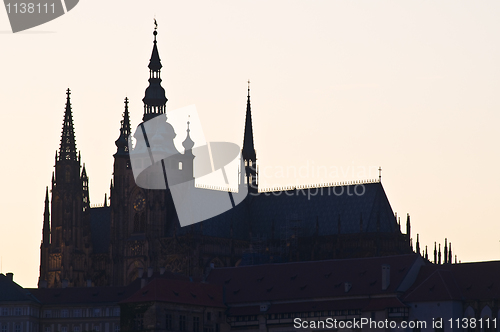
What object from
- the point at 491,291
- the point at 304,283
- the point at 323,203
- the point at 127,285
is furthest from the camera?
the point at 323,203

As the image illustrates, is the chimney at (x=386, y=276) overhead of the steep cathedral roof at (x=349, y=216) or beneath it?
beneath

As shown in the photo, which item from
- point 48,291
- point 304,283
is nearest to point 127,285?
point 48,291

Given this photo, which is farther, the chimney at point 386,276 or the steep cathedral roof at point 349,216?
the steep cathedral roof at point 349,216

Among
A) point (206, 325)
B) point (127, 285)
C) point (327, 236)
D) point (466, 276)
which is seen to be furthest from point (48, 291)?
point (466, 276)

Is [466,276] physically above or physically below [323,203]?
below

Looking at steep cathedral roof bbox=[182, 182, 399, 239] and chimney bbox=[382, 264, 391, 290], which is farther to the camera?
steep cathedral roof bbox=[182, 182, 399, 239]

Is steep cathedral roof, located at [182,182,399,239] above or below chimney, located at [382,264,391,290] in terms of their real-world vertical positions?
above

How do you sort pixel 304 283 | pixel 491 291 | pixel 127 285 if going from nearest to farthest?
pixel 491 291 → pixel 304 283 → pixel 127 285

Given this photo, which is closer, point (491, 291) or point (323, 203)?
point (491, 291)

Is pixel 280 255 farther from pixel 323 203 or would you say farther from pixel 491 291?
pixel 491 291

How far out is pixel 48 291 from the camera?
18350 cm

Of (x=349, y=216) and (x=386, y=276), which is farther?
(x=349, y=216)

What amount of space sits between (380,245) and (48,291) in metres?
36.2

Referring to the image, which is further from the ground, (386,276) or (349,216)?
(349,216)
